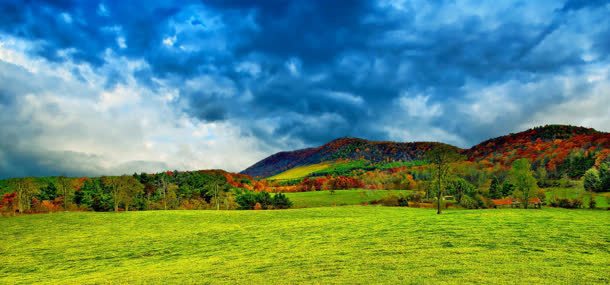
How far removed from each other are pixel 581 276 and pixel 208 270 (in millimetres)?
17808

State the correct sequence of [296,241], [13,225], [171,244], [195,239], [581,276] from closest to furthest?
1. [581,276]
2. [296,241]
3. [171,244]
4. [195,239]
5. [13,225]

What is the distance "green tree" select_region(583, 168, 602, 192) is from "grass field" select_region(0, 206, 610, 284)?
3732 inches

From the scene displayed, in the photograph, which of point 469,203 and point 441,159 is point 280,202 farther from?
point 441,159

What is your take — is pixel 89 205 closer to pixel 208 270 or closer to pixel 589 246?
pixel 208 270

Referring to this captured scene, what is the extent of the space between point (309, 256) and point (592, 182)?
119 m

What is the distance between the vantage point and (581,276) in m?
13.6

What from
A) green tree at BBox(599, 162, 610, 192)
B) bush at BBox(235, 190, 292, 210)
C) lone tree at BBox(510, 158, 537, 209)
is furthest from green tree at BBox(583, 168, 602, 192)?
bush at BBox(235, 190, 292, 210)

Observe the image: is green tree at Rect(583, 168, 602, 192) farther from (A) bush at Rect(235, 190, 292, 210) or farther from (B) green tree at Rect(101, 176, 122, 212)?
(B) green tree at Rect(101, 176, 122, 212)

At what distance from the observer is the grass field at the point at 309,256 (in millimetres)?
15258

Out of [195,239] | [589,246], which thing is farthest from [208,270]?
[589,246]

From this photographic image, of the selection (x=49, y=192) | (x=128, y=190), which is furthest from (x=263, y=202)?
(x=49, y=192)

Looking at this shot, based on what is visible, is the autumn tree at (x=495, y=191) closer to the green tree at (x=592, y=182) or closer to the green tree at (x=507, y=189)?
the green tree at (x=507, y=189)

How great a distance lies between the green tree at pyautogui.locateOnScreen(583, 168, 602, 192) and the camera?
338 ft

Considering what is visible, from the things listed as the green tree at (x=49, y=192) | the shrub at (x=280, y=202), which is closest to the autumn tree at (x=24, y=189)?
the green tree at (x=49, y=192)
